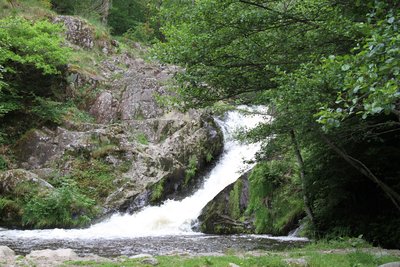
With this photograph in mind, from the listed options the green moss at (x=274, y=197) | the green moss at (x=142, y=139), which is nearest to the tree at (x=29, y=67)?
the green moss at (x=142, y=139)

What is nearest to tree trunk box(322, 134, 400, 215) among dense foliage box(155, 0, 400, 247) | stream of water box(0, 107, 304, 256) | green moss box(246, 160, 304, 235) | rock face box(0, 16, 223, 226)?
dense foliage box(155, 0, 400, 247)

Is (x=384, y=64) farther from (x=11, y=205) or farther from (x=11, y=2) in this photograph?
(x=11, y=2)

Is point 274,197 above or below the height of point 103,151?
below

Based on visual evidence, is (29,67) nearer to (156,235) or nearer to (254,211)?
(156,235)

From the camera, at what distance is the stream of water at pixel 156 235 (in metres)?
11.4

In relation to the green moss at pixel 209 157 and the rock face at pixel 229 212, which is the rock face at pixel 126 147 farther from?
the rock face at pixel 229 212

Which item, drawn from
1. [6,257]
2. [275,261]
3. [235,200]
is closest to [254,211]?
[235,200]

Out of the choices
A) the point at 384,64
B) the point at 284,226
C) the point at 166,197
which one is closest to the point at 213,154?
the point at 166,197

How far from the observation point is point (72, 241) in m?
12.5

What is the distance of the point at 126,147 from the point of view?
19953 mm

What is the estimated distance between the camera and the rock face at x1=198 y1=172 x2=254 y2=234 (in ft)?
50.1

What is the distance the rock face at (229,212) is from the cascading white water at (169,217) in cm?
56

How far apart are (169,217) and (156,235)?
96.7 inches

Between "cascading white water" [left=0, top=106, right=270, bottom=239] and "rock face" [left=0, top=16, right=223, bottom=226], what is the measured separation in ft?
2.07
